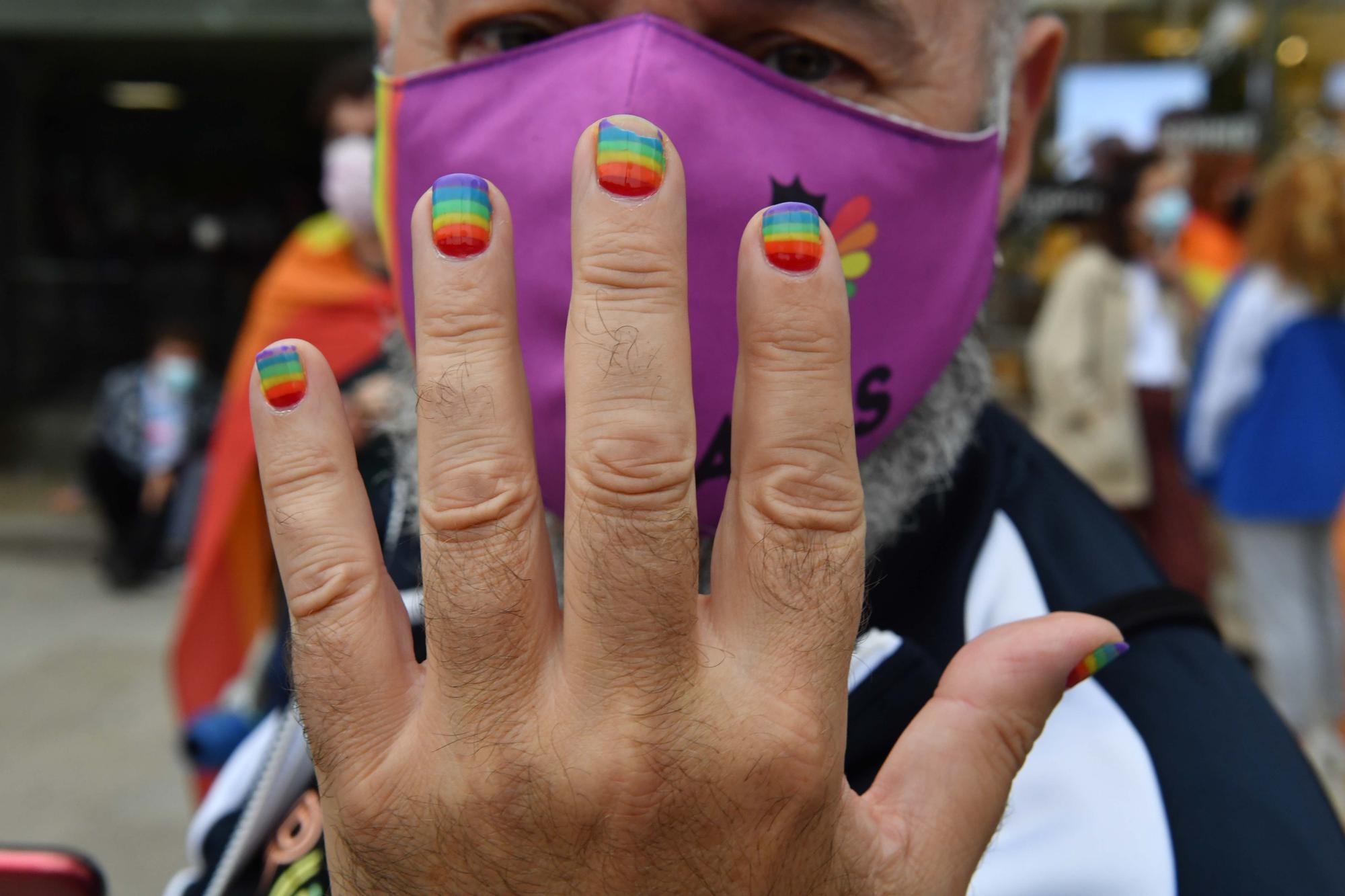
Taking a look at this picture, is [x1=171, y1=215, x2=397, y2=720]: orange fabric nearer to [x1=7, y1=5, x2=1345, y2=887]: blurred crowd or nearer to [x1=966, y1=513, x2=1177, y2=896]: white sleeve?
[x1=7, y1=5, x2=1345, y2=887]: blurred crowd

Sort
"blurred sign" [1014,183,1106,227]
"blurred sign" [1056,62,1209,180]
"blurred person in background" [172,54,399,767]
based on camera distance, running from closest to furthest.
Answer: "blurred person in background" [172,54,399,767] → "blurred sign" [1014,183,1106,227] → "blurred sign" [1056,62,1209,180]

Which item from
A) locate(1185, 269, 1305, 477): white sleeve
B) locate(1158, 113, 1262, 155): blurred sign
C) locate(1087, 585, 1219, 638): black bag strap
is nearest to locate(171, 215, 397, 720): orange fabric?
locate(1087, 585, 1219, 638): black bag strap

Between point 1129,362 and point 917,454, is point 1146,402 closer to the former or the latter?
point 1129,362

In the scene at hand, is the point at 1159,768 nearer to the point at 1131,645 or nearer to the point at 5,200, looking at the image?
the point at 1131,645

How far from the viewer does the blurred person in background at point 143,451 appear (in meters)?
6.31

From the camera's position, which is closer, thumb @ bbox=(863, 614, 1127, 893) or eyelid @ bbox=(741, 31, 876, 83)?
thumb @ bbox=(863, 614, 1127, 893)

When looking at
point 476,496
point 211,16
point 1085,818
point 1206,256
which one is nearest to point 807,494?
point 476,496

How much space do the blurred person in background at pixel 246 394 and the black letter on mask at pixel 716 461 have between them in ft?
6.46

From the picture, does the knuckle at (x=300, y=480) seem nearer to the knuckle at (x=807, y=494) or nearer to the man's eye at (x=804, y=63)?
the knuckle at (x=807, y=494)

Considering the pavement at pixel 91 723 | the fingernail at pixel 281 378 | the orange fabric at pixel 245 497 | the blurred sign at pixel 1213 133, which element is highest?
the blurred sign at pixel 1213 133

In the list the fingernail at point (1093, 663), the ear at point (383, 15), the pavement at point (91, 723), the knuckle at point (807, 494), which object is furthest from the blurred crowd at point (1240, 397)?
the pavement at point (91, 723)

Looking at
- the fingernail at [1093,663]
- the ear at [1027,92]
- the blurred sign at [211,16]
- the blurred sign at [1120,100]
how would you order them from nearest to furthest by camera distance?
the fingernail at [1093,663]
the ear at [1027,92]
the blurred sign at [1120,100]
the blurred sign at [211,16]

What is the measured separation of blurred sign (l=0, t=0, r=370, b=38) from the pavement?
3461mm

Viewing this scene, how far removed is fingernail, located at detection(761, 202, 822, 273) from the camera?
0.71 m
